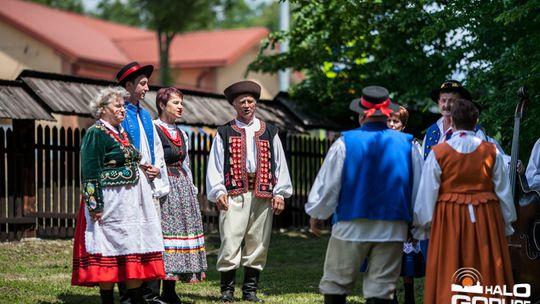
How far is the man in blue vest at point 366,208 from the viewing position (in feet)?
20.3

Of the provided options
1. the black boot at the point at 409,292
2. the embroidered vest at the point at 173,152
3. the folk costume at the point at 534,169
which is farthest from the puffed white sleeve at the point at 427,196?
the embroidered vest at the point at 173,152

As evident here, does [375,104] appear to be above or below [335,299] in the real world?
above

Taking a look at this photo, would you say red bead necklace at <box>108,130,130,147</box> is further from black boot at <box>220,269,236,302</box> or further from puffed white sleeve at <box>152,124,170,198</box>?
black boot at <box>220,269,236,302</box>

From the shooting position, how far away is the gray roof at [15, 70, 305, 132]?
1261cm

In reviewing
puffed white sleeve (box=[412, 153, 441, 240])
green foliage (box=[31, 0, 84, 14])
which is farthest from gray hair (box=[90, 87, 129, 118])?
green foliage (box=[31, 0, 84, 14])

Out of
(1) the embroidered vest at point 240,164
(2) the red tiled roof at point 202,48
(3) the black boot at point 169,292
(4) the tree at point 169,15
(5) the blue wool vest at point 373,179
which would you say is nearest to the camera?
(5) the blue wool vest at point 373,179

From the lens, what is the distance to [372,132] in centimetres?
630

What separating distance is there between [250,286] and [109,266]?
65.3 inches

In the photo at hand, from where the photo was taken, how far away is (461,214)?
6.39m

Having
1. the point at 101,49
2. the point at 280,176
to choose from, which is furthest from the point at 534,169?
the point at 101,49

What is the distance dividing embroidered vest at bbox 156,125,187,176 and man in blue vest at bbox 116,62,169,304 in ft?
0.86

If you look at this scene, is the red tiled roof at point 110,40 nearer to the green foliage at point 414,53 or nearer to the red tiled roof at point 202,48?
the red tiled roof at point 202,48

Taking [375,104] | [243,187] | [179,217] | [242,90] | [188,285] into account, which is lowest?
[188,285]

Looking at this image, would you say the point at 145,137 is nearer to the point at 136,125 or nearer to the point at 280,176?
the point at 136,125
